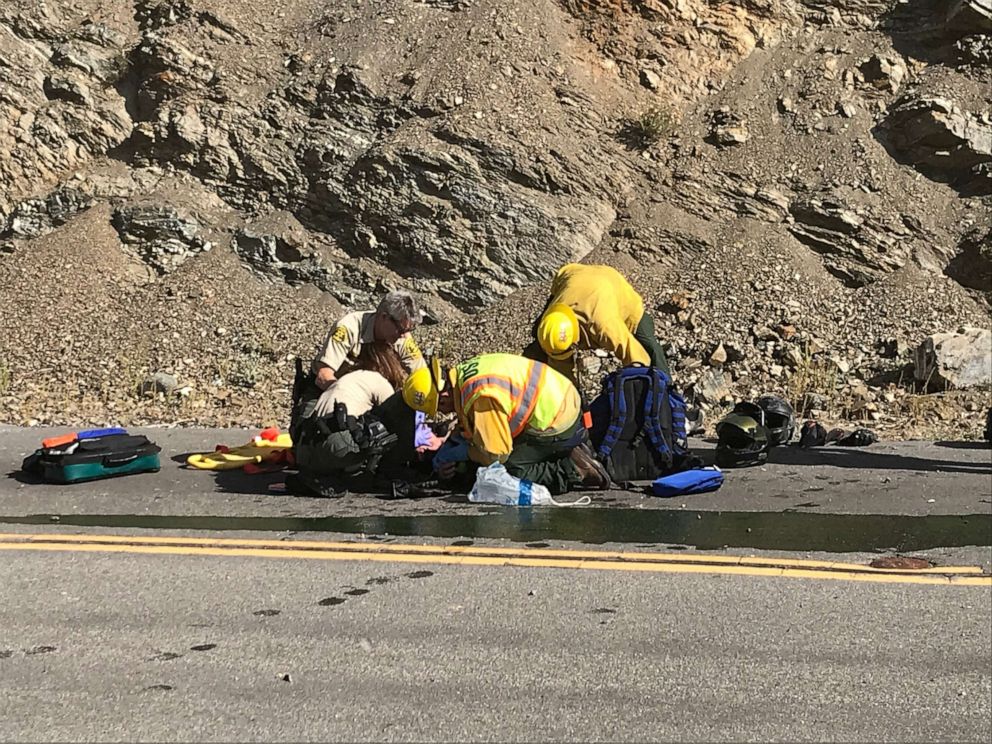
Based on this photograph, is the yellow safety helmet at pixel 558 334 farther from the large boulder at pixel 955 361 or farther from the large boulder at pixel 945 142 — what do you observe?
the large boulder at pixel 945 142

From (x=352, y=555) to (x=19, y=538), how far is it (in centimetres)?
200

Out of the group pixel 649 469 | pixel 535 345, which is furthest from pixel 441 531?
pixel 535 345

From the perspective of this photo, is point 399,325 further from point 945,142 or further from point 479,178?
point 945,142

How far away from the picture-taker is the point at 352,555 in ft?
16.8

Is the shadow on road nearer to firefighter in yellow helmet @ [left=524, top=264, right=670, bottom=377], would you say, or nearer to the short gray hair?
firefighter in yellow helmet @ [left=524, top=264, right=670, bottom=377]

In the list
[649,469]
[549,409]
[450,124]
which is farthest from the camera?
[450,124]

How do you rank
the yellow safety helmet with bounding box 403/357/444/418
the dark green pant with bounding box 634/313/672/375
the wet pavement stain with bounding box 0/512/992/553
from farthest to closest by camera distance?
the dark green pant with bounding box 634/313/672/375 < the yellow safety helmet with bounding box 403/357/444/418 < the wet pavement stain with bounding box 0/512/992/553

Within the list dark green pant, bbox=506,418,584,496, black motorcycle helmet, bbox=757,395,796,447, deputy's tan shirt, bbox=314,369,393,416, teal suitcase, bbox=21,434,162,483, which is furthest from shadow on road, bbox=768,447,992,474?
teal suitcase, bbox=21,434,162,483

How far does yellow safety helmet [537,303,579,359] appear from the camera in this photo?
748 cm

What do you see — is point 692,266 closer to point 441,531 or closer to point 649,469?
point 649,469

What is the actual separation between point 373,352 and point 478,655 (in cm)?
401

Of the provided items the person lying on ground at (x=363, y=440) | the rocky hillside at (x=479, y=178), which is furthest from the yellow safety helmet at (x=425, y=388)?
the rocky hillside at (x=479, y=178)

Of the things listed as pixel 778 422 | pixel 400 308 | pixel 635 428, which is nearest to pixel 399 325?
pixel 400 308

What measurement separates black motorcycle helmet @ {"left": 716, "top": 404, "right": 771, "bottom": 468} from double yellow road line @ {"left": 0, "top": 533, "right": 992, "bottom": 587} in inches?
106
